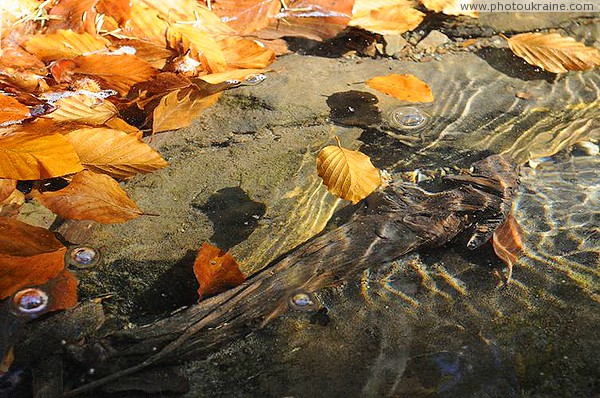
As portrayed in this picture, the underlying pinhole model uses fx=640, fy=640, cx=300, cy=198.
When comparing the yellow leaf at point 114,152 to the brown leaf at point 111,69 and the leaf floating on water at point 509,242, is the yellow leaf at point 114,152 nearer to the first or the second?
the brown leaf at point 111,69

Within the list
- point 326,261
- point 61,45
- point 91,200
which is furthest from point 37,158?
point 326,261

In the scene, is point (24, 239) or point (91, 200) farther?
point (91, 200)

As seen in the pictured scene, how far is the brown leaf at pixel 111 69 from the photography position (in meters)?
2.70

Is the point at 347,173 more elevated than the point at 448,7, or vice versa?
the point at 448,7

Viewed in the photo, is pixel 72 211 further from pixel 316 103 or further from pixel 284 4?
pixel 284 4

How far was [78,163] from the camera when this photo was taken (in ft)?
7.25

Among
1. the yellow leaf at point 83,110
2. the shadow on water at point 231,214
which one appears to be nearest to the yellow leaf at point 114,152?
the yellow leaf at point 83,110

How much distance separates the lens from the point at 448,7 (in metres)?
3.33

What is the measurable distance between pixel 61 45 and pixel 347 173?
1390 millimetres

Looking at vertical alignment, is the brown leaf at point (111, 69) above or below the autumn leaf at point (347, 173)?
above

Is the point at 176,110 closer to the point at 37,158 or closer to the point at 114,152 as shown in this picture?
the point at 114,152

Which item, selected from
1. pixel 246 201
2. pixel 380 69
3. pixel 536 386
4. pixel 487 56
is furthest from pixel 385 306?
pixel 487 56

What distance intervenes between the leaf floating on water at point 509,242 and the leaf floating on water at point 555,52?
1197mm

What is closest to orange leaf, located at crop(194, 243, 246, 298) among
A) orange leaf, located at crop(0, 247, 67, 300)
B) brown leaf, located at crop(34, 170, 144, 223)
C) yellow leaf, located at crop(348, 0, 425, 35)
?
brown leaf, located at crop(34, 170, 144, 223)
